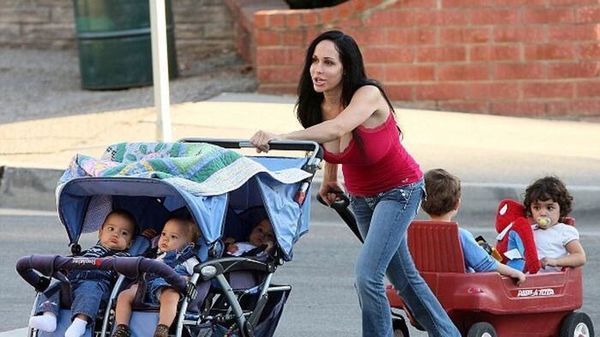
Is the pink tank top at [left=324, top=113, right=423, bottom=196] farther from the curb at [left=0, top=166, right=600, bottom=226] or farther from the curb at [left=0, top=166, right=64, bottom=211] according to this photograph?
the curb at [left=0, top=166, right=64, bottom=211]

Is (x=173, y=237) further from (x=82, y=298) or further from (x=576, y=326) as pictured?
(x=576, y=326)

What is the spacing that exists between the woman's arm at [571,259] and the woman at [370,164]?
81cm

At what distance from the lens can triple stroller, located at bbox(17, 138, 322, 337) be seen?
6156 millimetres

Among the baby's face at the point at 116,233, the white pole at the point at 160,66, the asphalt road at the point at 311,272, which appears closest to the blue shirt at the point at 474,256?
the asphalt road at the point at 311,272

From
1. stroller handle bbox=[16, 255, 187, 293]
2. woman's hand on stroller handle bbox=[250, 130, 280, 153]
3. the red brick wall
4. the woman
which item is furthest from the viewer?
the red brick wall

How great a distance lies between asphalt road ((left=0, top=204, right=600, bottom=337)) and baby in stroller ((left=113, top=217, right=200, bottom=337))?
1.88 metres

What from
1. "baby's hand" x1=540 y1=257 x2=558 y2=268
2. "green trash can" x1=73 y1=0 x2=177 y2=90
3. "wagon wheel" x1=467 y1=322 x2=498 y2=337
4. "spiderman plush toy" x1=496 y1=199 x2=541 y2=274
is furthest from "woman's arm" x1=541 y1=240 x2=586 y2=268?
"green trash can" x1=73 y1=0 x2=177 y2=90

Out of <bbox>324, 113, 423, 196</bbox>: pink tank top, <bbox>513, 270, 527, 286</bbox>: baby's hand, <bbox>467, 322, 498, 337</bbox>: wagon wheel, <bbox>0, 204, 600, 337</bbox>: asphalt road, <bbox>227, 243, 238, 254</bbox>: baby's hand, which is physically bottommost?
<bbox>0, 204, 600, 337</bbox>: asphalt road

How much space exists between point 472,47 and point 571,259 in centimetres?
742

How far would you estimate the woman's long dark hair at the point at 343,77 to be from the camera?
6.61 metres

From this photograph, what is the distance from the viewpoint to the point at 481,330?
7055mm

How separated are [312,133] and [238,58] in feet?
36.6

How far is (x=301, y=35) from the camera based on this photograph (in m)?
14.8

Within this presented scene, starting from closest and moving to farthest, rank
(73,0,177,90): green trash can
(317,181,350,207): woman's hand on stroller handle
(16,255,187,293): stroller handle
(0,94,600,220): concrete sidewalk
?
(16,255,187,293): stroller handle → (317,181,350,207): woman's hand on stroller handle → (0,94,600,220): concrete sidewalk → (73,0,177,90): green trash can
